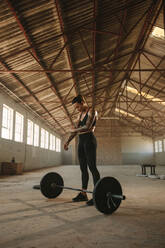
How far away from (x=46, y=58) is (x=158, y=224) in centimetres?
740

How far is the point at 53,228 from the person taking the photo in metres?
1.99

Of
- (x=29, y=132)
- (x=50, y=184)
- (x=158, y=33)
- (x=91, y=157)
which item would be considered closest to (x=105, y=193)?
(x=91, y=157)

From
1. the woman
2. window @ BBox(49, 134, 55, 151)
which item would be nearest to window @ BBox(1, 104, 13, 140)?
the woman

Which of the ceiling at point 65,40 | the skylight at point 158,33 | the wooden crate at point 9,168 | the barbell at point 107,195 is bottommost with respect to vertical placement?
the wooden crate at point 9,168

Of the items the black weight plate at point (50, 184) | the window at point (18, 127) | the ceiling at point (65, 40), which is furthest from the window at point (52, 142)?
the black weight plate at point (50, 184)

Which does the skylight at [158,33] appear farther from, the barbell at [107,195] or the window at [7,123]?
the barbell at [107,195]

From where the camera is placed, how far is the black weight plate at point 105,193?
2.37m

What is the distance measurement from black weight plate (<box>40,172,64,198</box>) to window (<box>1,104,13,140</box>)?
725 centimetres

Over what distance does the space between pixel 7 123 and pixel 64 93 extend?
152 inches

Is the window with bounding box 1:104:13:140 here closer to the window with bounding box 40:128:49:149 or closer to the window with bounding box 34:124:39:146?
the window with bounding box 34:124:39:146

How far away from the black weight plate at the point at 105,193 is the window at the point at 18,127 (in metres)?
9.98

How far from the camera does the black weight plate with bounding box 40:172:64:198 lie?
11.1 feet

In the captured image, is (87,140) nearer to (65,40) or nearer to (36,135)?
(65,40)

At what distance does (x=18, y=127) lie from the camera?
12.3 meters
